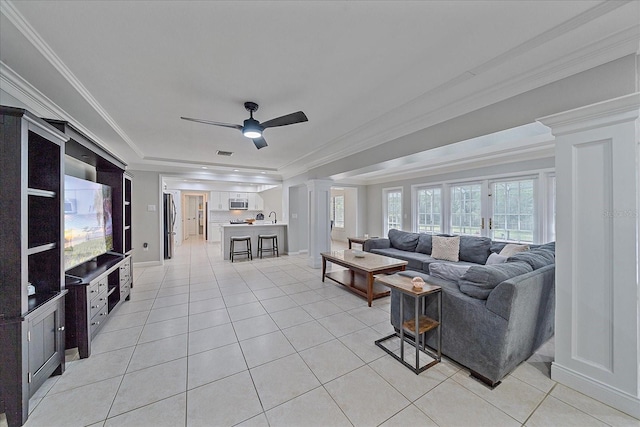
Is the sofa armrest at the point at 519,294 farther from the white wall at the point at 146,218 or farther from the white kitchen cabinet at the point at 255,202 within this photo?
the white kitchen cabinet at the point at 255,202

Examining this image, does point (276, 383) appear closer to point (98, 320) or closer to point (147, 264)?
point (98, 320)

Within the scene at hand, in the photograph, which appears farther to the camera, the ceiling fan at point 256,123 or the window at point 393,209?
the window at point 393,209

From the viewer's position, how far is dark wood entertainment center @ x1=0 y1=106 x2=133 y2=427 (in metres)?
1.49

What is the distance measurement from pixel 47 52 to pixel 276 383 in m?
3.01

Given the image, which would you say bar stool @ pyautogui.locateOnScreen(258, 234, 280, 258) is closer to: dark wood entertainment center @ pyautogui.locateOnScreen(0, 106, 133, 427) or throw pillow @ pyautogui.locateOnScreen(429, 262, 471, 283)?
dark wood entertainment center @ pyautogui.locateOnScreen(0, 106, 133, 427)

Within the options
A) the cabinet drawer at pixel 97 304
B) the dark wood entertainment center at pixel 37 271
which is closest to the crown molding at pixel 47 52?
the dark wood entertainment center at pixel 37 271

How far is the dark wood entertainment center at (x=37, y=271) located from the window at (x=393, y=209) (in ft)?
22.0

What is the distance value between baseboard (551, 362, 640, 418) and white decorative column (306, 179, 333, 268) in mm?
4182

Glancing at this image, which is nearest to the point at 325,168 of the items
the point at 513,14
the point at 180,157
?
the point at 180,157

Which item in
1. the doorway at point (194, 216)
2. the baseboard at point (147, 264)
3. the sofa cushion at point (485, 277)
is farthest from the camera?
the doorway at point (194, 216)

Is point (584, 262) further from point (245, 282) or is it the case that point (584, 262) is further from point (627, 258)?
point (245, 282)

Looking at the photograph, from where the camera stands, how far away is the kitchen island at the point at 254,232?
6.64 meters

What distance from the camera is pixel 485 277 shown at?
193cm

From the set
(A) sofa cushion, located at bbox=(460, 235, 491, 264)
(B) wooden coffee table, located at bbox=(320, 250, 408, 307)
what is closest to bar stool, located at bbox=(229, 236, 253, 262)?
(B) wooden coffee table, located at bbox=(320, 250, 408, 307)
